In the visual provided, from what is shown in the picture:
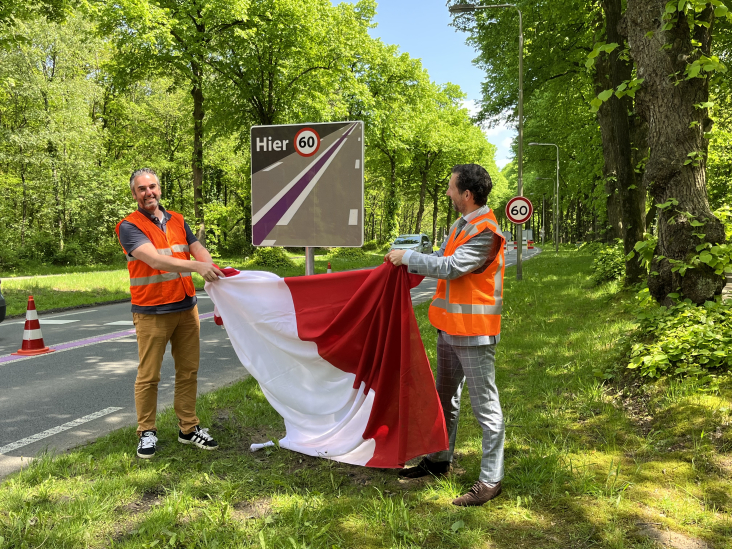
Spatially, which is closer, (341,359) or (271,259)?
(341,359)

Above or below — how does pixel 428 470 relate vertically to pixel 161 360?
below

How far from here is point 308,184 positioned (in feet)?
16.3

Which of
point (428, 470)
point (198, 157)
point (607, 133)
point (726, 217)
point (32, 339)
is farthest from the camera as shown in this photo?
point (198, 157)

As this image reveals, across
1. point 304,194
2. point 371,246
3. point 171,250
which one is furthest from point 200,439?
point 371,246

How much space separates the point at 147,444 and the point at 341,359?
1605mm

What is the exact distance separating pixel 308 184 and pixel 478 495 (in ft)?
10.0

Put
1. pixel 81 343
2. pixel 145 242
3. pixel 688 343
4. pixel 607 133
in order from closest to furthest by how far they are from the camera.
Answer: pixel 145 242, pixel 688 343, pixel 81 343, pixel 607 133

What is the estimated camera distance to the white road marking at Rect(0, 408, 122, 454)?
437 cm

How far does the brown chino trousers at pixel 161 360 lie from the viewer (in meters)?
4.01

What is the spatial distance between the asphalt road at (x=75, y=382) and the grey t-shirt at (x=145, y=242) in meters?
1.12

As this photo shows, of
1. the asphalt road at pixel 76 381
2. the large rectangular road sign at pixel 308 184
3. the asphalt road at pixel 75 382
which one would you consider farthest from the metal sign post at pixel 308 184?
the asphalt road at pixel 76 381

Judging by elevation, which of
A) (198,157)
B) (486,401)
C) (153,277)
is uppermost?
(198,157)

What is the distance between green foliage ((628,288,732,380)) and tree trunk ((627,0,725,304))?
0.27 m

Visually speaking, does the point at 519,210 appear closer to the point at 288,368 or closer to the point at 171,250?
the point at 288,368
